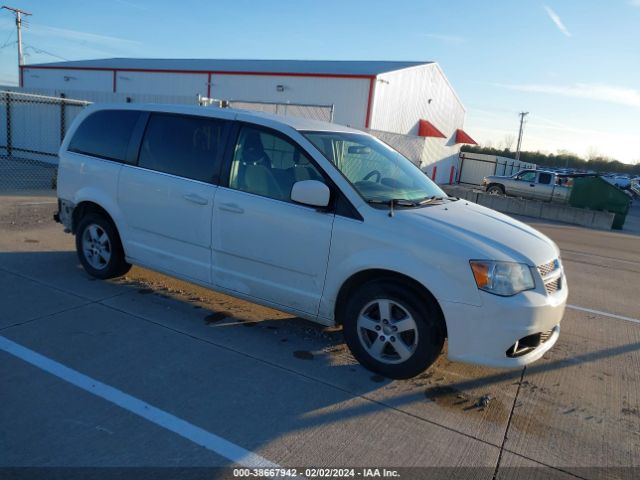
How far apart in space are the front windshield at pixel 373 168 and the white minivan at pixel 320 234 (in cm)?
A: 2

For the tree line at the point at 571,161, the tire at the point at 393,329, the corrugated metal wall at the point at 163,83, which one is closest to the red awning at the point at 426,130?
the corrugated metal wall at the point at 163,83

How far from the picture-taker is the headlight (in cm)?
342

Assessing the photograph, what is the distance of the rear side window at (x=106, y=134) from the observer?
5230 mm

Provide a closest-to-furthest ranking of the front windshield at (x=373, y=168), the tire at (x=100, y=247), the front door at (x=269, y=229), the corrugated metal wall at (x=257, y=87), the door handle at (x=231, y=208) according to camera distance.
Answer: the front door at (x=269, y=229) < the front windshield at (x=373, y=168) < the door handle at (x=231, y=208) < the tire at (x=100, y=247) < the corrugated metal wall at (x=257, y=87)

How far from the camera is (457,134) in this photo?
37.0m

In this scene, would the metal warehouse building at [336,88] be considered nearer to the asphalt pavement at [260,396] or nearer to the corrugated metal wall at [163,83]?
the corrugated metal wall at [163,83]

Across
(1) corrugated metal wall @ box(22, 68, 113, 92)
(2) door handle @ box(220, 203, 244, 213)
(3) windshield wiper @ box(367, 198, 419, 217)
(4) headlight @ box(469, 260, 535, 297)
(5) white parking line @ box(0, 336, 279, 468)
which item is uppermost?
(1) corrugated metal wall @ box(22, 68, 113, 92)

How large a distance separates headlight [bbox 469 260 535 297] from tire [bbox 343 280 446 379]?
38 centimetres

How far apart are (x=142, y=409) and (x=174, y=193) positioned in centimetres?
212

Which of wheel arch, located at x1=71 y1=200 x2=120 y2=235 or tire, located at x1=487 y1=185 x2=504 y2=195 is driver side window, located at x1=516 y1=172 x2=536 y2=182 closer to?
tire, located at x1=487 y1=185 x2=504 y2=195

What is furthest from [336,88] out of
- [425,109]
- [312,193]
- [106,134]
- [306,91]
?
[312,193]

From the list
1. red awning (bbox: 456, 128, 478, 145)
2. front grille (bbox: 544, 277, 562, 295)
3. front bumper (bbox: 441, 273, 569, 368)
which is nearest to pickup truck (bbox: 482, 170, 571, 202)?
red awning (bbox: 456, 128, 478, 145)

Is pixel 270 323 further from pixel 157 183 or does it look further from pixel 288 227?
pixel 157 183

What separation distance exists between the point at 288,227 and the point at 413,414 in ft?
5.47
